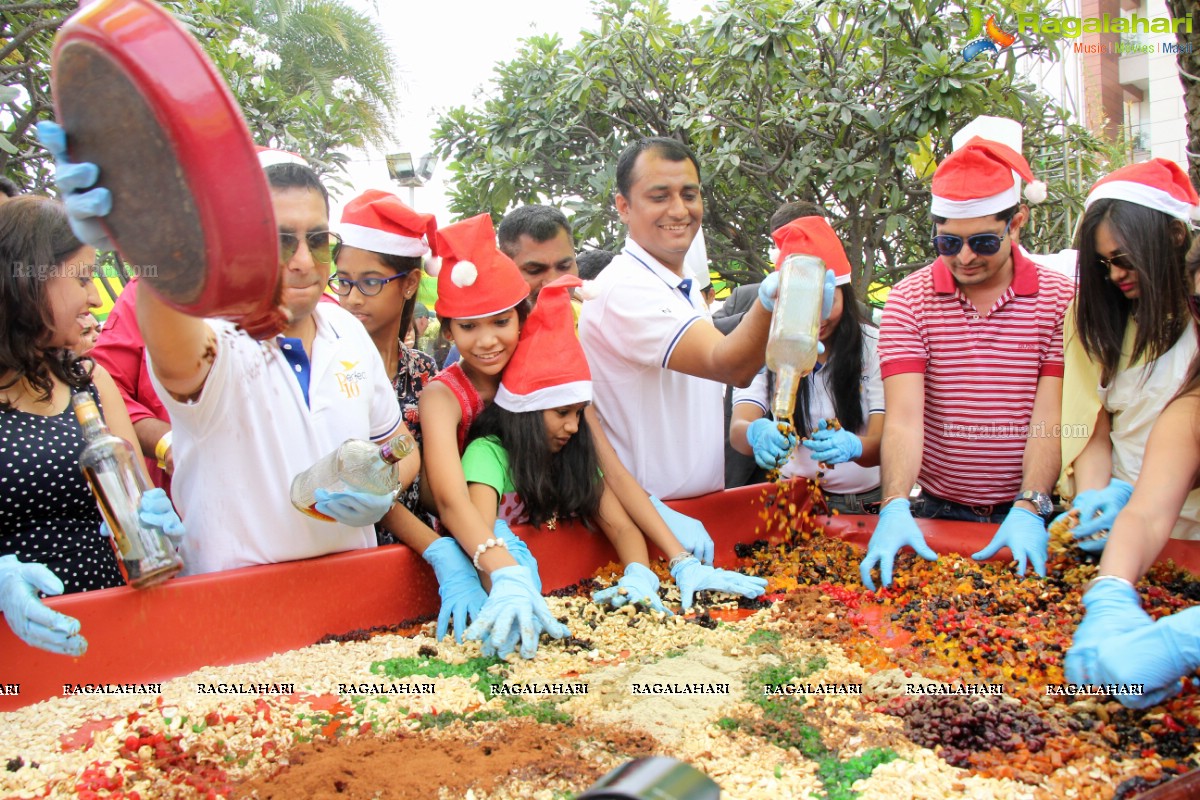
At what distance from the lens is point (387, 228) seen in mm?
3088

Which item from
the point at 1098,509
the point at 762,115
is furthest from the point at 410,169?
the point at 1098,509

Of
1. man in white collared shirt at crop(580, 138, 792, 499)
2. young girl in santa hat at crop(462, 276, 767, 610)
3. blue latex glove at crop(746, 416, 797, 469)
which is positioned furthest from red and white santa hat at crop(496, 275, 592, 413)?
blue latex glove at crop(746, 416, 797, 469)

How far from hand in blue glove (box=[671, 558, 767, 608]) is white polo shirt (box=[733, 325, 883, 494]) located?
79cm

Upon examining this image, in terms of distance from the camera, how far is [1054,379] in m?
3.18

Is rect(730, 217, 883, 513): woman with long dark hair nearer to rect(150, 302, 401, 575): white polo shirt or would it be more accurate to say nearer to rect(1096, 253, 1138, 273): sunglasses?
rect(1096, 253, 1138, 273): sunglasses

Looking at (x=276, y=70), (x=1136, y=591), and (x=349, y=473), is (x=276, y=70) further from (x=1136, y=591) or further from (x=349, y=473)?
(x=1136, y=591)

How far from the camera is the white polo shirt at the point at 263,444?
2361 mm

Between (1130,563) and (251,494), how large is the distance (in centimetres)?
226

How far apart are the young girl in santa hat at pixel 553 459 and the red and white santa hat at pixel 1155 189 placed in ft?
5.31

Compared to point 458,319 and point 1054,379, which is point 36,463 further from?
point 1054,379

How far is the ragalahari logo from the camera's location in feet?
19.8

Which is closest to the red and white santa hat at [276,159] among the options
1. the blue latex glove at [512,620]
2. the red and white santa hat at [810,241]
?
the blue latex glove at [512,620]

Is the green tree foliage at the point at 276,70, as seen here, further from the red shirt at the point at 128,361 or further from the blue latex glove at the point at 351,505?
the blue latex glove at the point at 351,505

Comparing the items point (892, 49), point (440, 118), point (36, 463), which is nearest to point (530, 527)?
point (36, 463)
